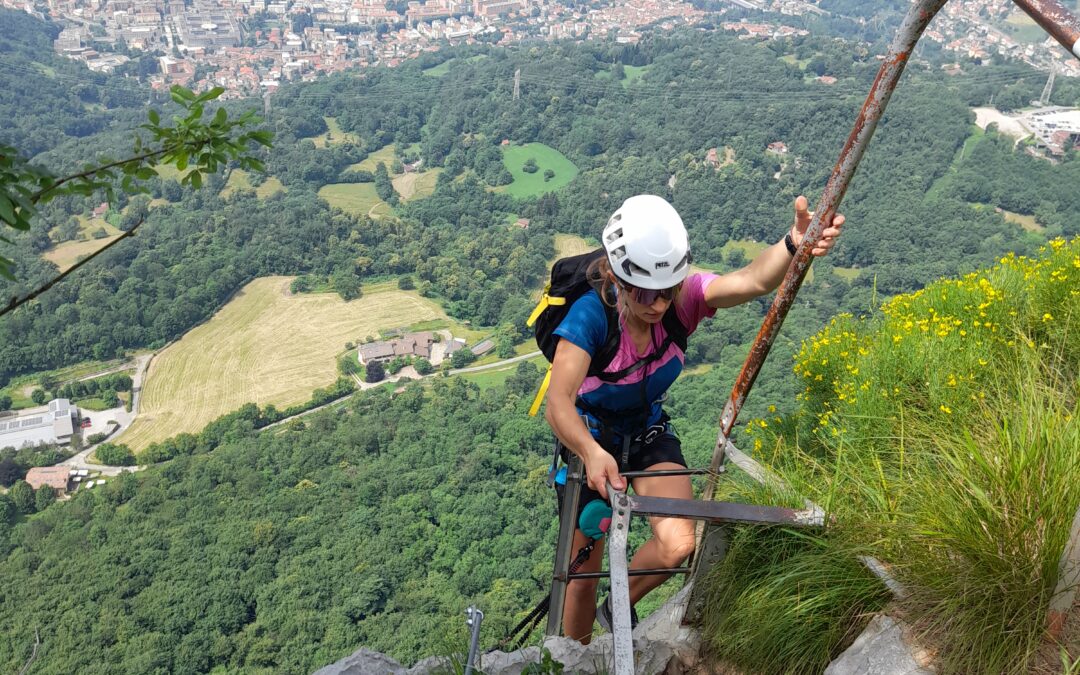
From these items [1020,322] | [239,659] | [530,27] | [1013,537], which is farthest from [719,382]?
[530,27]

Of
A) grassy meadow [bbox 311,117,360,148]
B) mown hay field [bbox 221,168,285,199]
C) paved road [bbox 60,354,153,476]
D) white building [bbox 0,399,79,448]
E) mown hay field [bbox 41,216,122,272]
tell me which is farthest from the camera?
grassy meadow [bbox 311,117,360,148]

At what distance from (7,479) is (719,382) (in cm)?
3489

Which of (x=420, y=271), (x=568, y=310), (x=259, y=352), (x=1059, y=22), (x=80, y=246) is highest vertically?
(x=1059, y=22)

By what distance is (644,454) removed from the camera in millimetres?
3531

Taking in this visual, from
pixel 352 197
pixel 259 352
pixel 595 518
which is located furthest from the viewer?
pixel 352 197

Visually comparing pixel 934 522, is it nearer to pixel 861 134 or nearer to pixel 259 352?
pixel 861 134

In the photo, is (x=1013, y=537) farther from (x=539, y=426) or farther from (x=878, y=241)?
(x=878, y=241)

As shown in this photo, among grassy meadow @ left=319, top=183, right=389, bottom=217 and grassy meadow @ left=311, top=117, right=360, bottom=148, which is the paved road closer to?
grassy meadow @ left=319, top=183, right=389, bottom=217

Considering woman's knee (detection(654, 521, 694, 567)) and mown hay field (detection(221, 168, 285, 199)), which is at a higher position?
woman's knee (detection(654, 521, 694, 567))

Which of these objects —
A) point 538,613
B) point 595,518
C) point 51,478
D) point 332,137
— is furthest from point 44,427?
point 332,137

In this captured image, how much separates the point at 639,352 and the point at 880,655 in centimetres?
134

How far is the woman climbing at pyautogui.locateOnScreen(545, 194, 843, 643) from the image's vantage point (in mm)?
2898

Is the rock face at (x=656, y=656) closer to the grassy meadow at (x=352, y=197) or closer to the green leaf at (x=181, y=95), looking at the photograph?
the green leaf at (x=181, y=95)

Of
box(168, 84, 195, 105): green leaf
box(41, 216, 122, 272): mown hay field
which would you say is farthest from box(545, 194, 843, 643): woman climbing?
box(41, 216, 122, 272): mown hay field
